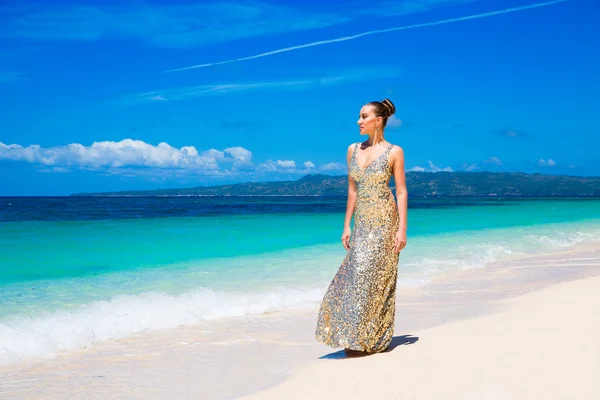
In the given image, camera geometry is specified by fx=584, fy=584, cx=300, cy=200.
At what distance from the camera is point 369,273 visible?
189 inches

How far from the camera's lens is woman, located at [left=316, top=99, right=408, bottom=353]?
4797 millimetres

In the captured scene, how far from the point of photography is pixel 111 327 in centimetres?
677

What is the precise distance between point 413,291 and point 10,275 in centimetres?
799

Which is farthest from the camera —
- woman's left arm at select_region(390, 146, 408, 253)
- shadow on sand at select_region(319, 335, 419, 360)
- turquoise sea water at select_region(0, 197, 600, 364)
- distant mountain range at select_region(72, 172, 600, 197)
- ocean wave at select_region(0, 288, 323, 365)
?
distant mountain range at select_region(72, 172, 600, 197)

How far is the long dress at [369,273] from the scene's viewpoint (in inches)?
189

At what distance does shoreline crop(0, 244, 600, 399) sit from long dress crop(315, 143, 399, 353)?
44cm

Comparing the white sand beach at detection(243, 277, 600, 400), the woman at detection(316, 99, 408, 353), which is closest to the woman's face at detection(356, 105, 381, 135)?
the woman at detection(316, 99, 408, 353)

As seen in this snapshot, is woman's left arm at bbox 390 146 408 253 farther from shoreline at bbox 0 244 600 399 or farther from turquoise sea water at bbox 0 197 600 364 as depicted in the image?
turquoise sea water at bbox 0 197 600 364

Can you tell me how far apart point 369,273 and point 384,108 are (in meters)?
1.37

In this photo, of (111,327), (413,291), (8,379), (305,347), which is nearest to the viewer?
(8,379)

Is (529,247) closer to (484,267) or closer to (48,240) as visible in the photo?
(484,267)

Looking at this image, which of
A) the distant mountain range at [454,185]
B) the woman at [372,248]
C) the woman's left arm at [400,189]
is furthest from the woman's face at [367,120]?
the distant mountain range at [454,185]

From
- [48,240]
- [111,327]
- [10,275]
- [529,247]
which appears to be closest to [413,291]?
[111,327]

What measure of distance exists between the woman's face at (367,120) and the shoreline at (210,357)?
1992 mm
